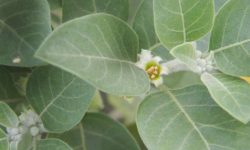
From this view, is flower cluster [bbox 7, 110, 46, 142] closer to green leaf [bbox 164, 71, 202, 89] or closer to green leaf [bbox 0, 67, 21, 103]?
green leaf [bbox 0, 67, 21, 103]

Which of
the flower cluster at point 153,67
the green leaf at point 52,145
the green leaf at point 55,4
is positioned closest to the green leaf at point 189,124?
the flower cluster at point 153,67

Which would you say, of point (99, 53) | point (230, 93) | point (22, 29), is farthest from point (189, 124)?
point (22, 29)

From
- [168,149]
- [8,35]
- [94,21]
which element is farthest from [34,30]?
[168,149]

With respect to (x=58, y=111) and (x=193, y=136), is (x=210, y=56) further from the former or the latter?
(x=58, y=111)

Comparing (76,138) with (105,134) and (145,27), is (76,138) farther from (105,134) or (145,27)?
(145,27)

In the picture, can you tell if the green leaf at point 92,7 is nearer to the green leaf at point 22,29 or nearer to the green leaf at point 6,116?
the green leaf at point 22,29

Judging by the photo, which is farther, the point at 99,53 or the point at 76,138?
the point at 76,138
